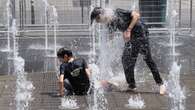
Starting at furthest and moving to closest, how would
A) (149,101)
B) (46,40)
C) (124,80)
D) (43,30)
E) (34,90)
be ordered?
(43,30) < (46,40) < (124,80) < (34,90) < (149,101)

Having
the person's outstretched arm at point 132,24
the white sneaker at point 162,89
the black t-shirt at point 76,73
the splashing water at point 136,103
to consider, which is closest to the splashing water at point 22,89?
the black t-shirt at point 76,73

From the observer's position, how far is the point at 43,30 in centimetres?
1510

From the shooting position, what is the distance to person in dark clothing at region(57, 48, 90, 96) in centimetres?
838

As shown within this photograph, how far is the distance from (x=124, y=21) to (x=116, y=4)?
854 centimetres

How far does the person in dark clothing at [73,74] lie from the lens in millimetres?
8383

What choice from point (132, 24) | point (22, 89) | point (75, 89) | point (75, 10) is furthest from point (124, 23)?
point (75, 10)

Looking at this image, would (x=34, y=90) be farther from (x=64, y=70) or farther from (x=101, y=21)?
(x=101, y=21)

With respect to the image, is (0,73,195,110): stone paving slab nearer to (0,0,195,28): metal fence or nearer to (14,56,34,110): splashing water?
(14,56,34,110): splashing water

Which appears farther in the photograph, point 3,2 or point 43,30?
point 3,2

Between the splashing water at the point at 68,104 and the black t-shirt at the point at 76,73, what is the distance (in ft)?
1.09

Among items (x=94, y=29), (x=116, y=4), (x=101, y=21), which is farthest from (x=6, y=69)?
(x=116, y=4)

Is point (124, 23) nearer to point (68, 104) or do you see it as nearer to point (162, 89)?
point (162, 89)

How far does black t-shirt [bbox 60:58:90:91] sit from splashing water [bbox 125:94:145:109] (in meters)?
0.67

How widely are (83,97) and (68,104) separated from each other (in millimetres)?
467
